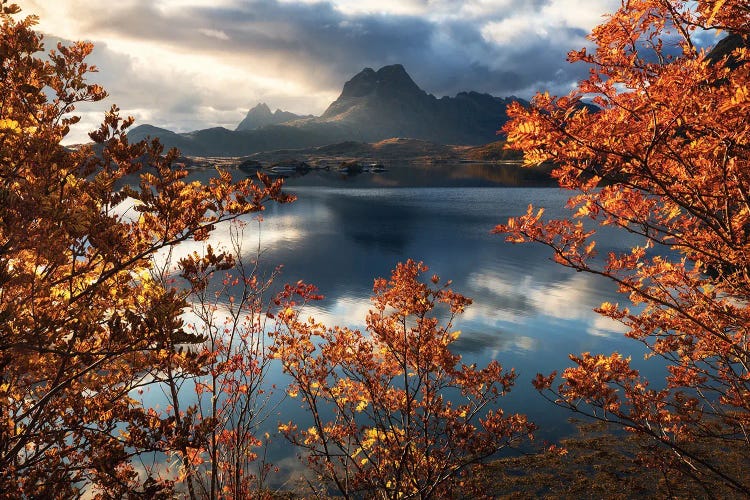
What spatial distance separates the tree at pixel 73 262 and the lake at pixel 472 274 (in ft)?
40.3

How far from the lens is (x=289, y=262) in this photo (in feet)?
145

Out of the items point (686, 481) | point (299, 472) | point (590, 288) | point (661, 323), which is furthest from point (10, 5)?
point (590, 288)

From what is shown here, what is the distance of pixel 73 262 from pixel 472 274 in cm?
3736

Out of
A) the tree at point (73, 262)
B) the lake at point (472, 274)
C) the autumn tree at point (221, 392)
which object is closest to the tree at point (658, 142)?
the tree at point (73, 262)

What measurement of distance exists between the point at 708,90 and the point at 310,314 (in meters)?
27.8

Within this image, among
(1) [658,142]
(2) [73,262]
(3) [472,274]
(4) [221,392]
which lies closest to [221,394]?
(4) [221,392]

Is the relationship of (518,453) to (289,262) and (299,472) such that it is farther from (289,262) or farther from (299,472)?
(289,262)

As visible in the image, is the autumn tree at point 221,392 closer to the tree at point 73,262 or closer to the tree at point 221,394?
the tree at point 221,394

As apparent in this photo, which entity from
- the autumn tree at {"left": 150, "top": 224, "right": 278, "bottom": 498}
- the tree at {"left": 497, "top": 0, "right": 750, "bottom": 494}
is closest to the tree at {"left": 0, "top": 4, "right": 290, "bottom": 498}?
the autumn tree at {"left": 150, "top": 224, "right": 278, "bottom": 498}

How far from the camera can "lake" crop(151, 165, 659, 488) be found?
24422mm

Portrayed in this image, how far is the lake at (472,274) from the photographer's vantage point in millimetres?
24422

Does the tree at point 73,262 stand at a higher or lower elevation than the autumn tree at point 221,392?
higher

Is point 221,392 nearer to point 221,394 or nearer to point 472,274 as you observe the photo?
point 221,394

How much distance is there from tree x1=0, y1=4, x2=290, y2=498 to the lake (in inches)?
483
